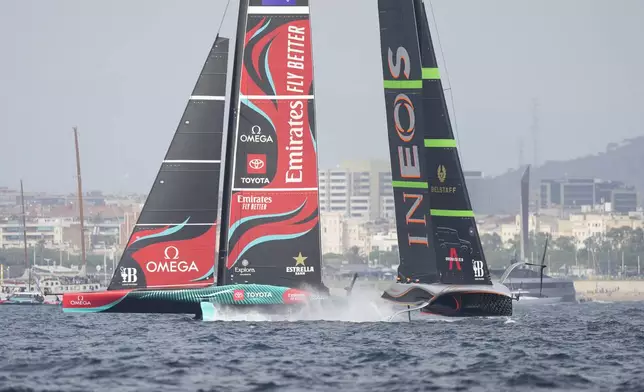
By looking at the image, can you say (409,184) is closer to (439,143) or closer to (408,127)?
(439,143)

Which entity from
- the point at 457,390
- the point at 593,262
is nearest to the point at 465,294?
the point at 457,390

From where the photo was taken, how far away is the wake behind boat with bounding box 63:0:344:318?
3375 cm

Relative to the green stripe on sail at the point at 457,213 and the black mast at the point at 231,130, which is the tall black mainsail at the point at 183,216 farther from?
the green stripe on sail at the point at 457,213

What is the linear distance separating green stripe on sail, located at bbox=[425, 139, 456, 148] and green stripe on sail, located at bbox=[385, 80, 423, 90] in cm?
142

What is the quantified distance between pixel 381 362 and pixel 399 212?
1148cm

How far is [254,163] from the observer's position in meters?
33.8

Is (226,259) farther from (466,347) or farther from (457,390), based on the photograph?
(457,390)

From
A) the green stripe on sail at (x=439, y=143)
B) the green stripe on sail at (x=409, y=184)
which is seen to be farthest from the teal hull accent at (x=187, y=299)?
the green stripe on sail at (x=439, y=143)

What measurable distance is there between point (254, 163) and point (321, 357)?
30.0 ft

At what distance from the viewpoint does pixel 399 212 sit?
35.8m

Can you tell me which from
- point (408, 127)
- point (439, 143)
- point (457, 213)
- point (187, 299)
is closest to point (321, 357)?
point (187, 299)

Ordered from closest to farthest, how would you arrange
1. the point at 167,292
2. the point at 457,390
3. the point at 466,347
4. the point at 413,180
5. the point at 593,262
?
1. the point at 457,390
2. the point at 466,347
3. the point at 167,292
4. the point at 413,180
5. the point at 593,262

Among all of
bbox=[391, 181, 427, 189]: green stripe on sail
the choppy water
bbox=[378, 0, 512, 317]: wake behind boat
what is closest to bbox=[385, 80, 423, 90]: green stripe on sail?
bbox=[378, 0, 512, 317]: wake behind boat

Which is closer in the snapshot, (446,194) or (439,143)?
(446,194)
